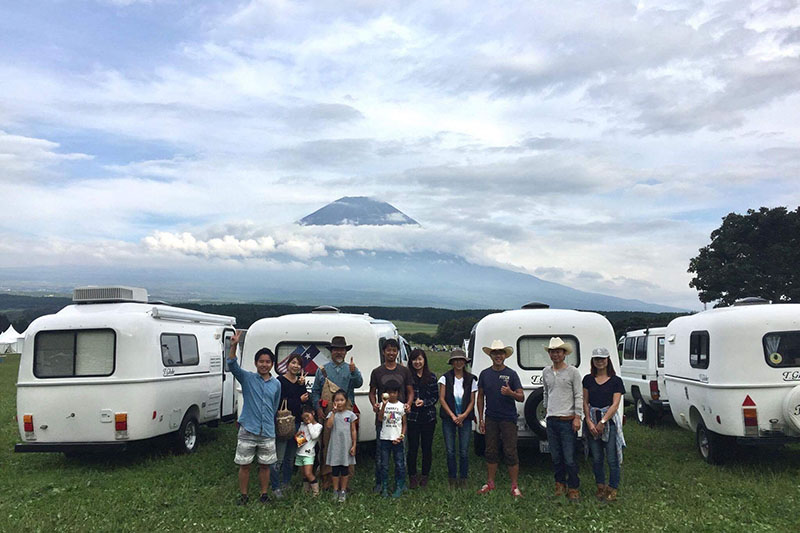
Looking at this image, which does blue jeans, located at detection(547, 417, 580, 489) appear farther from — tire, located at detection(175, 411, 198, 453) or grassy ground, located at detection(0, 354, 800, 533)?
tire, located at detection(175, 411, 198, 453)

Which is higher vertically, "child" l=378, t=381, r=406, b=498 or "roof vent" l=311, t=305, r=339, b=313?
"roof vent" l=311, t=305, r=339, b=313

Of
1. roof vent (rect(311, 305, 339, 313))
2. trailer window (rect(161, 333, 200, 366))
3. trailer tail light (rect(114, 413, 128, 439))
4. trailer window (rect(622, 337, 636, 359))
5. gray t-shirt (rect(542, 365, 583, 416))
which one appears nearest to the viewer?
gray t-shirt (rect(542, 365, 583, 416))

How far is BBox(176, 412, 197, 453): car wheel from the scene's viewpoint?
10570 millimetres

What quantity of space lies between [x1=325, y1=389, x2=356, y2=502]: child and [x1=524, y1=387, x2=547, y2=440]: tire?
A: 2665mm

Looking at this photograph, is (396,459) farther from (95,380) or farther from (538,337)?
(95,380)

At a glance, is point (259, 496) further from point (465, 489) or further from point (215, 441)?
point (215, 441)

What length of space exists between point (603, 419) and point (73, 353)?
25.3 ft

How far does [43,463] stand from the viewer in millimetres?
10234

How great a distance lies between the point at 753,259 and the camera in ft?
106

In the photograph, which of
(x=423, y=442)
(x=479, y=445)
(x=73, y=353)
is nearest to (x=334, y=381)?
(x=423, y=442)

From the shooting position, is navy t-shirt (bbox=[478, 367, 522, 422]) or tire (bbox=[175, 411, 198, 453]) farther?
tire (bbox=[175, 411, 198, 453])

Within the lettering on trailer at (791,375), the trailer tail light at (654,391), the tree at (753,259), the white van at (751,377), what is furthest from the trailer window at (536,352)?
the tree at (753,259)

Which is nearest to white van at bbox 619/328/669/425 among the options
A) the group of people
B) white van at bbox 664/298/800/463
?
white van at bbox 664/298/800/463

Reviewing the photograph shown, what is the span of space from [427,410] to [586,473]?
287 cm
